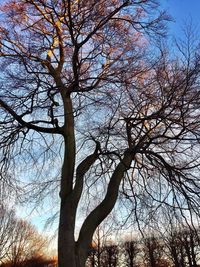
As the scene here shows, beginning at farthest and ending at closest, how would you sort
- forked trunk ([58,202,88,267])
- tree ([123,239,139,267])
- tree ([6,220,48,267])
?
1. tree ([123,239,139,267])
2. tree ([6,220,48,267])
3. forked trunk ([58,202,88,267])

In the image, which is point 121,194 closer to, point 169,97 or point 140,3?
point 169,97

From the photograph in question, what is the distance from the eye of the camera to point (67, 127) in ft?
21.6

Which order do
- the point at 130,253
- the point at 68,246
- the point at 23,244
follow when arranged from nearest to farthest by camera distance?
the point at 68,246 < the point at 23,244 < the point at 130,253

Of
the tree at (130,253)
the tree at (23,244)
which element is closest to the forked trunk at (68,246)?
the tree at (23,244)

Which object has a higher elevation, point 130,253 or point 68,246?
point 130,253

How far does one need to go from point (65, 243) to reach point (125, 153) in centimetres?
214

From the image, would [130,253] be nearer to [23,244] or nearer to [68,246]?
[23,244]

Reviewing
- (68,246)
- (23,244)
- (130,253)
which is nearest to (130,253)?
(130,253)

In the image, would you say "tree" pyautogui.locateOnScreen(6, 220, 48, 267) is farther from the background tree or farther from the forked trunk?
the forked trunk

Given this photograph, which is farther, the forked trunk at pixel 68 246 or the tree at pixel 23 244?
the tree at pixel 23 244

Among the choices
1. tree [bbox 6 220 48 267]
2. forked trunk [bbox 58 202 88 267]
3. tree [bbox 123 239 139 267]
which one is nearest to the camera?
forked trunk [bbox 58 202 88 267]

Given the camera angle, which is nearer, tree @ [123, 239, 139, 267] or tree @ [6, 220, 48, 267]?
tree @ [6, 220, 48, 267]

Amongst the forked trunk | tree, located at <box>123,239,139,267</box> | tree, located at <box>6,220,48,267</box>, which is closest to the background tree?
tree, located at <box>123,239,139,267</box>

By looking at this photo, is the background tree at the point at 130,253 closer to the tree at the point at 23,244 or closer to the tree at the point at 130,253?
the tree at the point at 130,253
